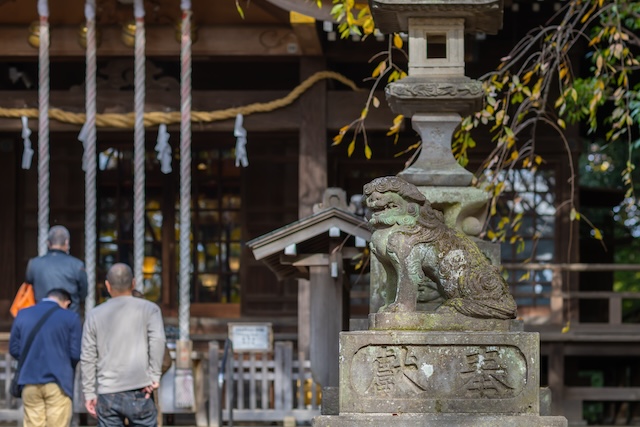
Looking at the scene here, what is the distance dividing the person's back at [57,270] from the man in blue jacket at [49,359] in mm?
1350

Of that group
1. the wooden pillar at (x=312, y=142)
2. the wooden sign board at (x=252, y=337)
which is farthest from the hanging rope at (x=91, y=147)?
the wooden pillar at (x=312, y=142)

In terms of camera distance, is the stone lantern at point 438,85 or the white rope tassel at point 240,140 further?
the white rope tassel at point 240,140

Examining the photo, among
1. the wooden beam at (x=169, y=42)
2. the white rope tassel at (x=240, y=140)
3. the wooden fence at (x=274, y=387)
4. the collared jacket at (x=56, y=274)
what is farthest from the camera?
the wooden beam at (x=169, y=42)

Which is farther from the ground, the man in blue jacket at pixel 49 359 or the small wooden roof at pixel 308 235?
the small wooden roof at pixel 308 235

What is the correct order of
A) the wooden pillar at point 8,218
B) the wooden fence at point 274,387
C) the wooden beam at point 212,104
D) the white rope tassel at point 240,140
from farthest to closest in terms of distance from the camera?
the wooden pillar at point 8,218 → the wooden beam at point 212,104 → the white rope tassel at point 240,140 → the wooden fence at point 274,387

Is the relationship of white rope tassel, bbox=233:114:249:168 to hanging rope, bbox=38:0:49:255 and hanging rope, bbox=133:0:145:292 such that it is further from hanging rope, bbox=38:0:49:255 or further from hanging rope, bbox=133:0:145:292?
hanging rope, bbox=38:0:49:255

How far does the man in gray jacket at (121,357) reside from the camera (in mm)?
8695

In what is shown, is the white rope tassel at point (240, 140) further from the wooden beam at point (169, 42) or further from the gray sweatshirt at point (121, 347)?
the gray sweatshirt at point (121, 347)

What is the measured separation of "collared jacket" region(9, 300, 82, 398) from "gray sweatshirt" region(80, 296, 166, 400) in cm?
85

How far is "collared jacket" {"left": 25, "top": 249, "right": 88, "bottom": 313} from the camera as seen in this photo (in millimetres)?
11117

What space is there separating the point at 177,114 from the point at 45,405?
565cm

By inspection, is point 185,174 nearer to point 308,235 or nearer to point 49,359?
point 308,235

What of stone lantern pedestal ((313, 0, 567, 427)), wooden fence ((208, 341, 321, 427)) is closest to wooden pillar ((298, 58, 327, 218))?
wooden fence ((208, 341, 321, 427))

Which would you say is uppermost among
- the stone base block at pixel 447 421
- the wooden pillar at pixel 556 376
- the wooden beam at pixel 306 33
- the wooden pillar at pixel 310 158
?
the wooden beam at pixel 306 33
